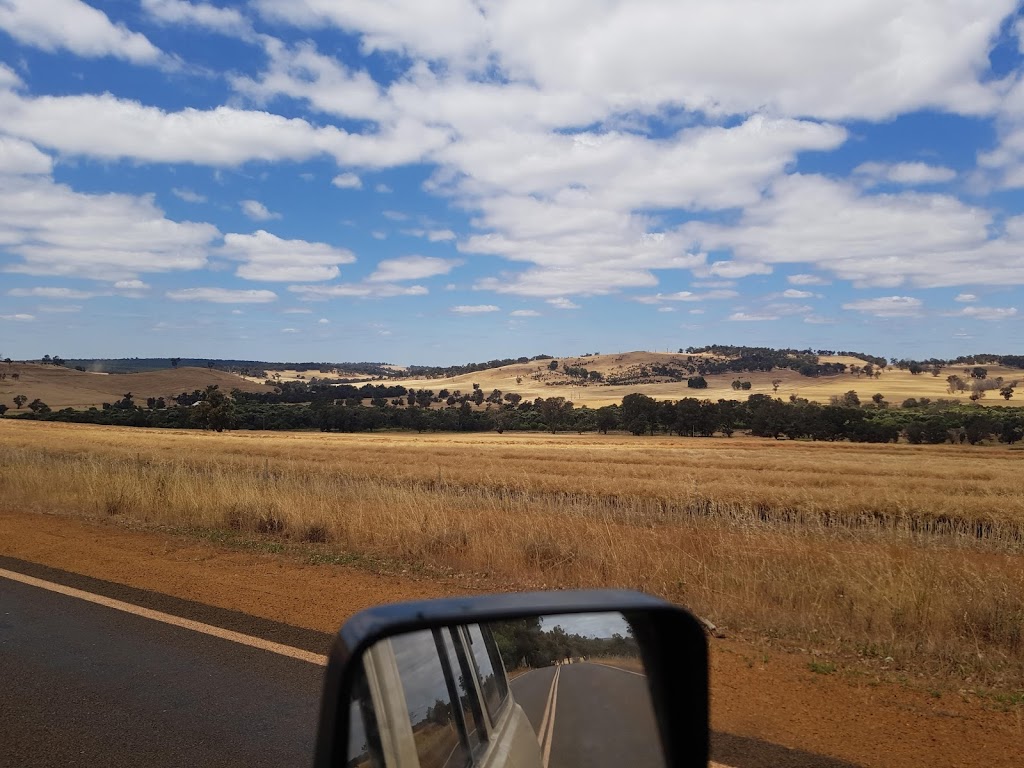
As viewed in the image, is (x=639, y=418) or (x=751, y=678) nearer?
(x=751, y=678)

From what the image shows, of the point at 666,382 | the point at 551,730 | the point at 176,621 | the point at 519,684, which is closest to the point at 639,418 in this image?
the point at 666,382

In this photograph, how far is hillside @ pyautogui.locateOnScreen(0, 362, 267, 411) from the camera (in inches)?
4294

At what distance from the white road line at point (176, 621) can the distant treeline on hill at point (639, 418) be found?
3016 inches

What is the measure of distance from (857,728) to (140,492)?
12.9 meters

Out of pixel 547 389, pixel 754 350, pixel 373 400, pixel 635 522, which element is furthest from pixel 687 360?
pixel 635 522

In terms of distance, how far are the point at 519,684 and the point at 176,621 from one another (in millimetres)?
5959

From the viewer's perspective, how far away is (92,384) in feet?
416

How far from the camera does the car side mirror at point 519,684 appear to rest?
4.86 ft

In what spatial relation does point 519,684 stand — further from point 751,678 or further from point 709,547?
point 709,547

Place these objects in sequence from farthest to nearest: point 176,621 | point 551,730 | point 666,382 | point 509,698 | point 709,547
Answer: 1. point 666,382
2. point 709,547
3. point 176,621
4. point 509,698
5. point 551,730

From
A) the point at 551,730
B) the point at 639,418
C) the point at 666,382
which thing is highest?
the point at 666,382

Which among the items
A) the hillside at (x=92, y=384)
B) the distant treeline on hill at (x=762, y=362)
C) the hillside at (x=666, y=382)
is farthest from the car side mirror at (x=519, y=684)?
the distant treeline on hill at (x=762, y=362)

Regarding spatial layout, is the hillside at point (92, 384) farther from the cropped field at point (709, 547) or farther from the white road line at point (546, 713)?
the white road line at point (546, 713)

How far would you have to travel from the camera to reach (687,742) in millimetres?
1805
